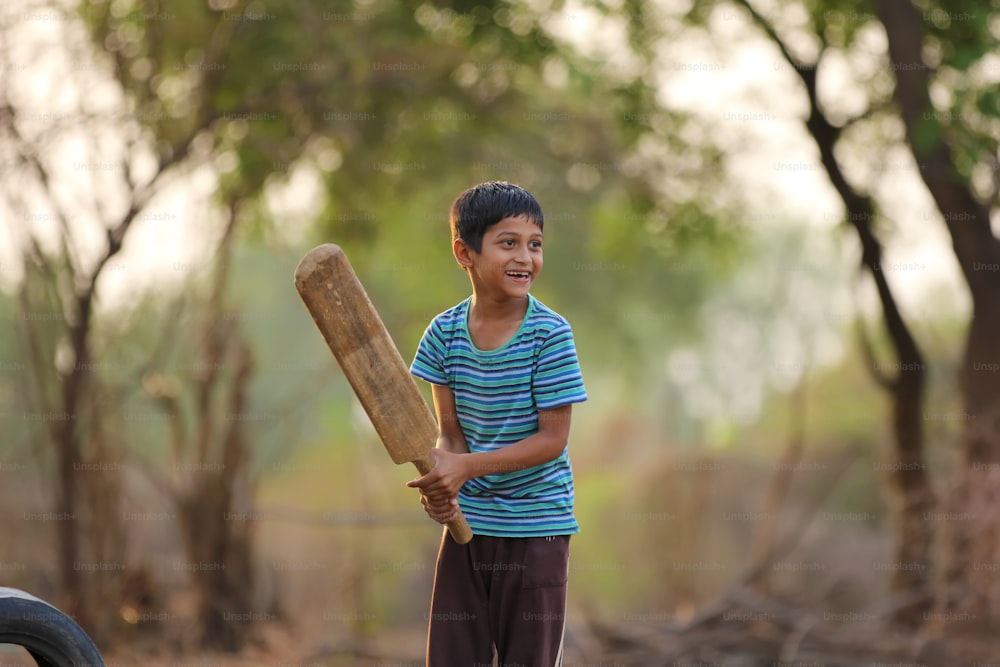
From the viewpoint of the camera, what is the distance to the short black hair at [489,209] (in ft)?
9.87

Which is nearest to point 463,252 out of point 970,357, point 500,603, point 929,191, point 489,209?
point 489,209

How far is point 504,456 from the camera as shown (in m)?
2.92

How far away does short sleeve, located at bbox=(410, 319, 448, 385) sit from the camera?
123 inches

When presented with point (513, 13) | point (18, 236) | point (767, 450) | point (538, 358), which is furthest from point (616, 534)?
point (538, 358)

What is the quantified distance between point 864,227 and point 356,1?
386 centimetres

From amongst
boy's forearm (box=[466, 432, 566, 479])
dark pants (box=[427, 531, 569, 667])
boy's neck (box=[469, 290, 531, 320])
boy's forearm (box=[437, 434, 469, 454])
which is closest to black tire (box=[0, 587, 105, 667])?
dark pants (box=[427, 531, 569, 667])

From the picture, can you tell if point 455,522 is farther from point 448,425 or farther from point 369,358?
point 369,358

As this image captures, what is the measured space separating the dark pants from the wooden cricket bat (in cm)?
10

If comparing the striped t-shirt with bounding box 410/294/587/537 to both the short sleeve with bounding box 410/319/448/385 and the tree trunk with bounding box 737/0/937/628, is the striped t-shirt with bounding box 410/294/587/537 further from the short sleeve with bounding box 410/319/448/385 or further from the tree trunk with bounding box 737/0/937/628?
the tree trunk with bounding box 737/0/937/628

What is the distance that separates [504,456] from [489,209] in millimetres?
619

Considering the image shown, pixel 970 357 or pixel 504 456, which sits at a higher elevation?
pixel 970 357

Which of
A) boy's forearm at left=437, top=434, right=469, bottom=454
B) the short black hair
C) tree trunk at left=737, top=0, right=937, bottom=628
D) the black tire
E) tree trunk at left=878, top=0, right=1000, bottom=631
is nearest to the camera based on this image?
the short black hair

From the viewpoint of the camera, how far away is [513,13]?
799cm

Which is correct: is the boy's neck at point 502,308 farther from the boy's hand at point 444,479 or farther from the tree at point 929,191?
the tree at point 929,191
